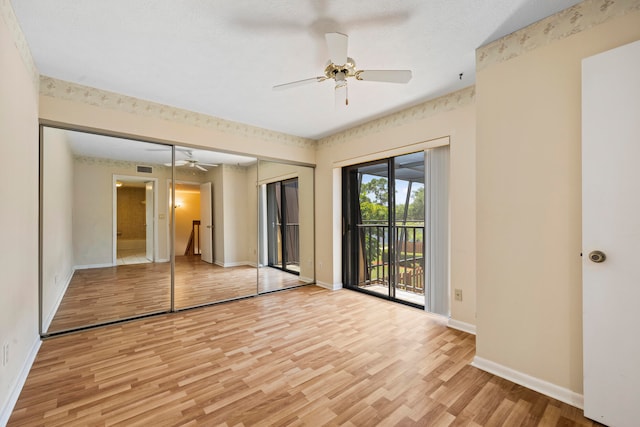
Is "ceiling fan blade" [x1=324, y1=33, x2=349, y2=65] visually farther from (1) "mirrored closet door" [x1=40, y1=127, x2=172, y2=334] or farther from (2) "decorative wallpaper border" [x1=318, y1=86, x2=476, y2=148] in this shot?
(1) "mirrored closet door" [x1=40, y1=127, x2=172, y2=334]

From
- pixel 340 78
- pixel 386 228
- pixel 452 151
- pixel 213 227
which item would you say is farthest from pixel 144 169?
pixel 452 151

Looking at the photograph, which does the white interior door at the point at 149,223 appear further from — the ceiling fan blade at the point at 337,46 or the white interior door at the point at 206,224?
the ceiling fan blade at the point at 337,46

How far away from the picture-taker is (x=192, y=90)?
9.47 ft

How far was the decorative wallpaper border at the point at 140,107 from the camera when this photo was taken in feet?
8.72

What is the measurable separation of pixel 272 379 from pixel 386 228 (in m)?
2.52

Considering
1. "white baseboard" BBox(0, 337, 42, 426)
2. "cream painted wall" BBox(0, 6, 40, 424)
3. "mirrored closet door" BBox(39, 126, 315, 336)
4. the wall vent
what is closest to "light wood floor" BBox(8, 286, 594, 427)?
"white baseboard" BBox(0, 337, 42, 426)

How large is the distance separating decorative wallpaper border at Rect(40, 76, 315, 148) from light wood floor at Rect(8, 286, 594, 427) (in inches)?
94.3

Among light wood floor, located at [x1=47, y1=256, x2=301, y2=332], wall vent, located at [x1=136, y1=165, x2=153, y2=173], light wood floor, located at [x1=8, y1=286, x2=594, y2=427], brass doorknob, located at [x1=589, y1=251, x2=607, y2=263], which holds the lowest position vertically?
light wood floor, located at [x1=8, y1=286, x2=594, y2=427]

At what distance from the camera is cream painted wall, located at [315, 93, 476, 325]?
2816 millimetres

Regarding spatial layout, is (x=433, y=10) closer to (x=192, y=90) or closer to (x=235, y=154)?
(x=192, y=90)

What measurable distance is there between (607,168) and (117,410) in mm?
3242

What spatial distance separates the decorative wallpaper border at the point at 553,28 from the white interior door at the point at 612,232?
285 millimetres

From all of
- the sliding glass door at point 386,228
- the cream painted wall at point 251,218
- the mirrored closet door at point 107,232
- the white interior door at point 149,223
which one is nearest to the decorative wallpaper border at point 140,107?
the mirrored closet door at point 107,232

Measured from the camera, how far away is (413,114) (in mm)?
3342
